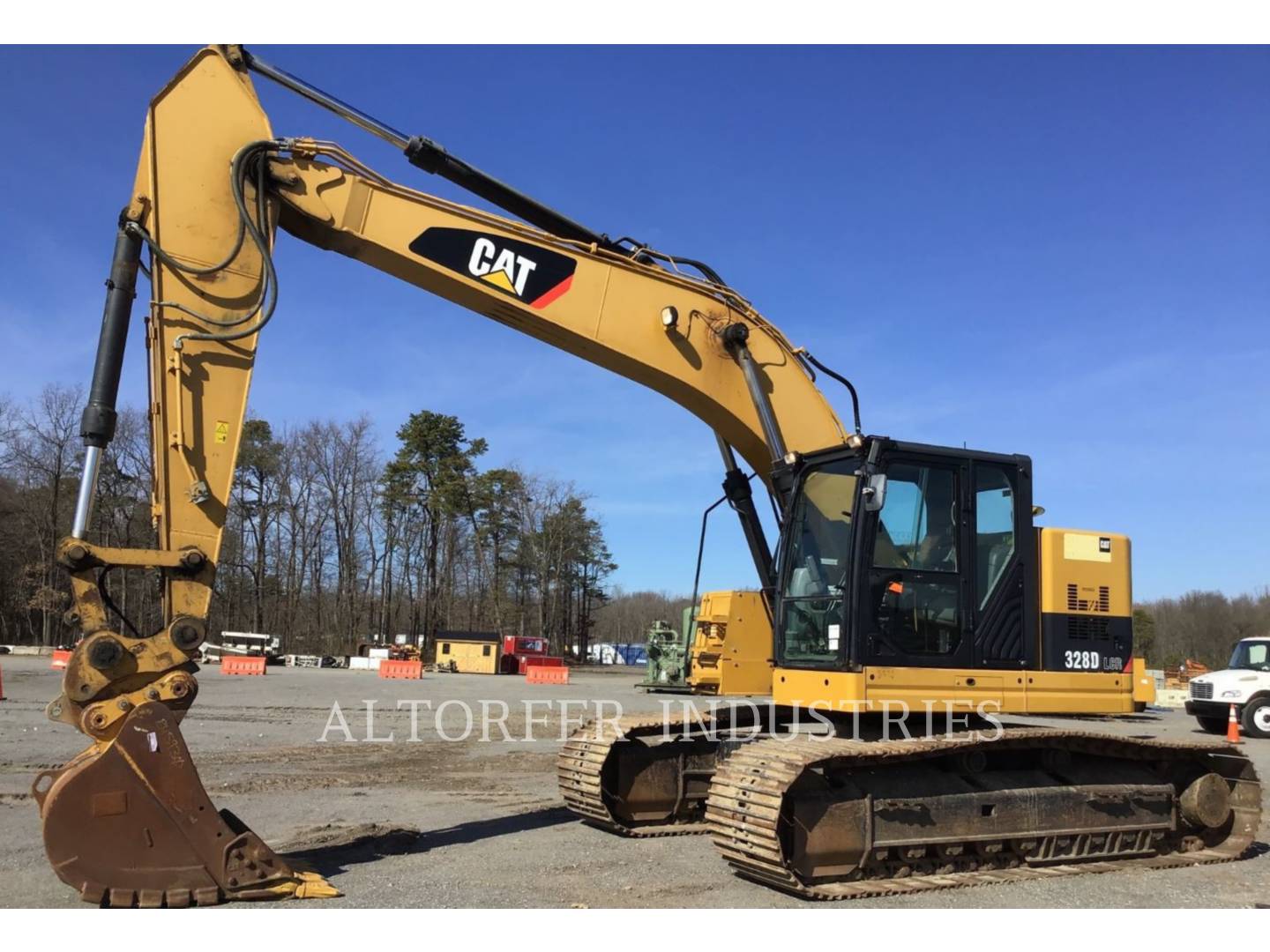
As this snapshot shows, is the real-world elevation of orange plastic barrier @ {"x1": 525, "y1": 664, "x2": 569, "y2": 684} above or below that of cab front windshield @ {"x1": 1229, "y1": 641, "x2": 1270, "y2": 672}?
below

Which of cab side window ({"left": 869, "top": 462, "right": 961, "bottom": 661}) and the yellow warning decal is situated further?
the yellow warning decal

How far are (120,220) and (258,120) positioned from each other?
1.15 meters

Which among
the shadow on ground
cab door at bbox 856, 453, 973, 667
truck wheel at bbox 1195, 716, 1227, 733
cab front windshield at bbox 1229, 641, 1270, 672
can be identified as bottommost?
truck wheel at bbox 1195, 716, 1227, 733

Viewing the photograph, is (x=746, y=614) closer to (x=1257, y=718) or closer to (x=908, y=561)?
(x=908, y=561)

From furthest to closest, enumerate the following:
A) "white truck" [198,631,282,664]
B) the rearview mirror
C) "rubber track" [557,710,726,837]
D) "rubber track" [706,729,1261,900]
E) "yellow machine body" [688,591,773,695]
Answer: "white truck" [198,631,282,664] < "rubber track" [557,710,726,837] < "yellow machine body" [688,591,773,695] < the rearview mirror < "rubber track" [706,729,1261,900]

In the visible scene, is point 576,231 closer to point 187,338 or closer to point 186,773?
point 187,338

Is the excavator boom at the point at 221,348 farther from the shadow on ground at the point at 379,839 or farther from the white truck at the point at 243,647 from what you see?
the white truck at the point at 243,647

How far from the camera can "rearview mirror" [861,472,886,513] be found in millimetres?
7027

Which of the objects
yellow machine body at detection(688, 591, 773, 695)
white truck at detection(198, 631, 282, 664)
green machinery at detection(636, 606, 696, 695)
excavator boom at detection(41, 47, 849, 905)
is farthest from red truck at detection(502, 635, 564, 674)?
excavator boom at detection(41, 47, 849, 905)

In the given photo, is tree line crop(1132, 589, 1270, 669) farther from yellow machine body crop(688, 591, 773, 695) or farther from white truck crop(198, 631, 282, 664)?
yellow machine body crop(688, 591, 773, 695)

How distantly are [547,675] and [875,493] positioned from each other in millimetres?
32741

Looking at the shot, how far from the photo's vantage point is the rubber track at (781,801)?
6398mm

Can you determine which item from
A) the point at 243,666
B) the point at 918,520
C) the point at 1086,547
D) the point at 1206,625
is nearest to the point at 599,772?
the point at 918,520

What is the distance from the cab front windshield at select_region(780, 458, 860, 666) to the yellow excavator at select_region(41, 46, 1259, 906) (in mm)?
21
